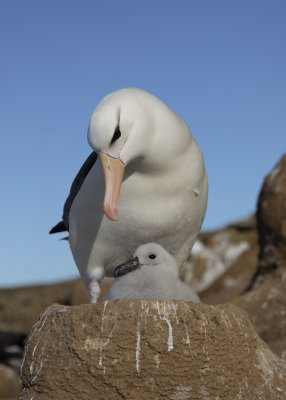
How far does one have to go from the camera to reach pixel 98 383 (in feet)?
12.0

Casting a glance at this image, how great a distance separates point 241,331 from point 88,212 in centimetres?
184

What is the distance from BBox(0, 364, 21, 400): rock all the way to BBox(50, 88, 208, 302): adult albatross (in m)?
7.19

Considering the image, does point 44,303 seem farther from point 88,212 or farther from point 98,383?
point 98,383

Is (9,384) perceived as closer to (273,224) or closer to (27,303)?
(27,303)

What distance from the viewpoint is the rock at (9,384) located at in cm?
1189

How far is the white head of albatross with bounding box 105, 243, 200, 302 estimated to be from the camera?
4268 mm

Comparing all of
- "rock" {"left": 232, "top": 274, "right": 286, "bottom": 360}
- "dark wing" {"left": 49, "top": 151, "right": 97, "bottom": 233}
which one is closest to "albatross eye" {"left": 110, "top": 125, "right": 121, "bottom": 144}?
"dark wing" {"left": 49, "top": 151, "right": 97, "bottom": 233}

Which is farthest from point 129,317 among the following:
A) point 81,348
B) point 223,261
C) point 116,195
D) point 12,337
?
point 223,261

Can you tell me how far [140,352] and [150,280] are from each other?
0.81 metres

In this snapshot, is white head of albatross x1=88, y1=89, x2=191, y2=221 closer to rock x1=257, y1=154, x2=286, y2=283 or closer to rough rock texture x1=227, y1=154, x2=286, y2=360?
rough rock texture x1=227, y1=154, x2=286, y2=360

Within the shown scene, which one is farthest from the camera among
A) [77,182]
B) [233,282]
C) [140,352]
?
[233,282]

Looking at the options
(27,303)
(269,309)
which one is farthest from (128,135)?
(27,303)

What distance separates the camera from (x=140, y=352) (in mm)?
3580

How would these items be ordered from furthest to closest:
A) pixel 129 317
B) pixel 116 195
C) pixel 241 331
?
pixel 116 195 < pixel 241 331 < pixel 129 317
